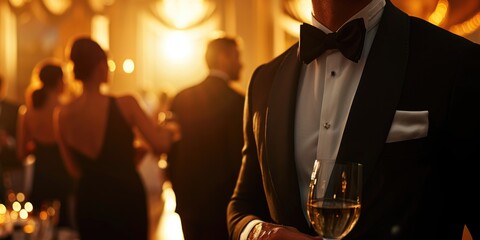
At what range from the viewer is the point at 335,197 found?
137 cm

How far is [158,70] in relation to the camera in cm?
1134

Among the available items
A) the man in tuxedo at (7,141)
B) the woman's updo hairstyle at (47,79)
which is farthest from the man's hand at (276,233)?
the man in tuxedo at (7,141)

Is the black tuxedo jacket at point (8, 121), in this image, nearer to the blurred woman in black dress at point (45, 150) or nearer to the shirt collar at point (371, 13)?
the blurred woman in black dress at point (45, 150)

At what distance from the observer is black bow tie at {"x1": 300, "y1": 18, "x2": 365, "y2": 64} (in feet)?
5.52

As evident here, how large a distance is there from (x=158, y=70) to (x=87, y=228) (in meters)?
7.37

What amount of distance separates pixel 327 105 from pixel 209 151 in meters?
2.75

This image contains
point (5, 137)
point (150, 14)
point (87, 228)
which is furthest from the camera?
point (150, 14)

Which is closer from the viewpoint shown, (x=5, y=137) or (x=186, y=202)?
(x=186, y=202)

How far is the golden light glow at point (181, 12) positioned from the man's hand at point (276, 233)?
935cm

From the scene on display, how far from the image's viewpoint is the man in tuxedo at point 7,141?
6090 millimetres

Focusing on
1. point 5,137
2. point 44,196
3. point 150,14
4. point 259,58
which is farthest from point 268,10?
point 44,196

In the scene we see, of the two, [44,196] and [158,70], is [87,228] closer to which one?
[44,196]

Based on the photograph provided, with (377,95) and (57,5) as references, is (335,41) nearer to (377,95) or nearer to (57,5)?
(377,95)

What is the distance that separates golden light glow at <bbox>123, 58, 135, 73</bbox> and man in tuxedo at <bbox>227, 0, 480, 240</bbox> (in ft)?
30.7
